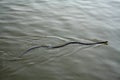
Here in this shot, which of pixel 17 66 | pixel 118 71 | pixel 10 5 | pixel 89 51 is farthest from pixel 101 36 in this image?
pixel 10 5

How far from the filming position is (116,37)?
13.0 ft

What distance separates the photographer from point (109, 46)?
370 centimetres

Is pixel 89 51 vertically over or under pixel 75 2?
under

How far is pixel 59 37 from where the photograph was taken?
3898 mm

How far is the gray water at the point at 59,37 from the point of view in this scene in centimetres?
313

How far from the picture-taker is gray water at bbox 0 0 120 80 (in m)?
3.13

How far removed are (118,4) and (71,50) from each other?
2.56 meters

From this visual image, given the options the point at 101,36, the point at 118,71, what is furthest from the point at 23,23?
the point at 118,71

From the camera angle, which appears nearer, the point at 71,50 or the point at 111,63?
the point at 111,63

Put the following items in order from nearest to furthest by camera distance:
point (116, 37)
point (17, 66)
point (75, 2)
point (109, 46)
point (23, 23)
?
point (17, 66)
point (109, 46)
point (116, 37)
point (23, 23)
point (75, 2)

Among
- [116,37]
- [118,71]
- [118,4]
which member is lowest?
[118,71]

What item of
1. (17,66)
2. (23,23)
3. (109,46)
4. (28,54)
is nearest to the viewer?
(17,66)

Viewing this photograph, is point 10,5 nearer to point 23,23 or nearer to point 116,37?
point 23,23

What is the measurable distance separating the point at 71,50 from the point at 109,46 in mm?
703
